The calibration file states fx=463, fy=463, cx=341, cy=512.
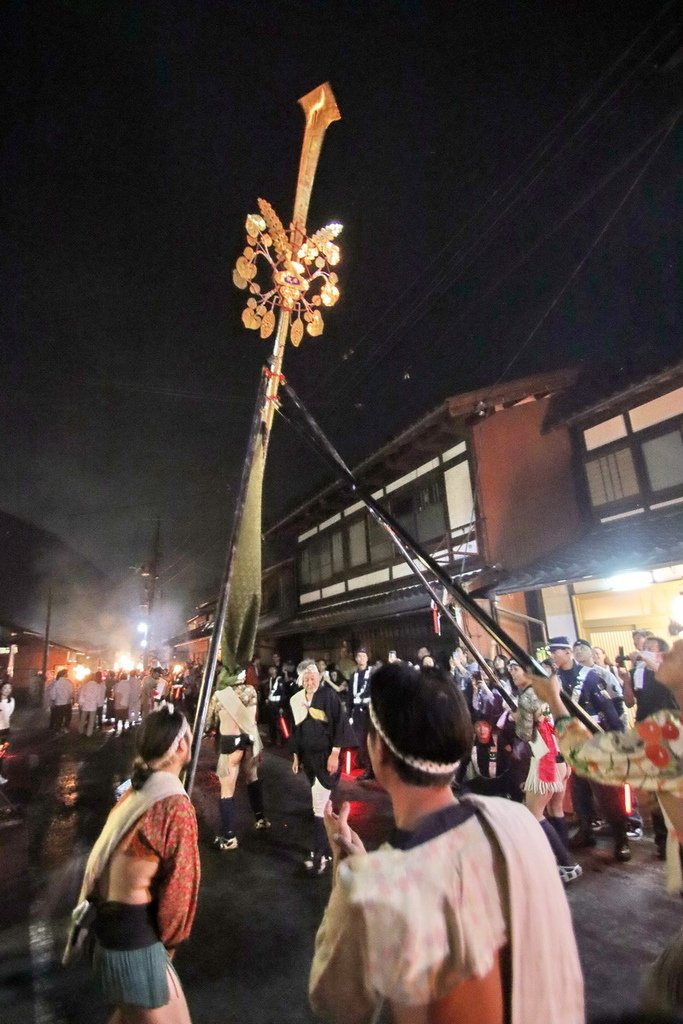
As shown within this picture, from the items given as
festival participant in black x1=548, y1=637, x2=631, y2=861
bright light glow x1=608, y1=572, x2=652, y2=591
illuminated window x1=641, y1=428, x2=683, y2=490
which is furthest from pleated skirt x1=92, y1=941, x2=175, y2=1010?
illuminated window x1=641, y1=428, x2=683, y2=490

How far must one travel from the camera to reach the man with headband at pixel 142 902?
223cm

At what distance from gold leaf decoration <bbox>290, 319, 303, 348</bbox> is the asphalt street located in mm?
5493

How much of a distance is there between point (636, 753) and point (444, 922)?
1.42 m

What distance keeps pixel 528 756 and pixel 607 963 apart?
9.96ft

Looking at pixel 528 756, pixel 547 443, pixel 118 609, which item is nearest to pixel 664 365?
pixel 547 443

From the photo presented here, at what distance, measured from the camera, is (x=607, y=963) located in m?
3.56

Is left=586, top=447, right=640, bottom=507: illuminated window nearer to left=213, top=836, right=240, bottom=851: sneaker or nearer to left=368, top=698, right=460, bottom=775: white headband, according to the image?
left=213, top=836, right=240, bottom=851: sneaker

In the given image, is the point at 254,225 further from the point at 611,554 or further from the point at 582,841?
the point at 611,554

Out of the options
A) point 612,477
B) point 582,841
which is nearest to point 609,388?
point 612,477

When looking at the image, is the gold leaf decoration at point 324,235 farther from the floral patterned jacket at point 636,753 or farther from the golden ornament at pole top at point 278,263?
the floral patterned jacket at point 636,753

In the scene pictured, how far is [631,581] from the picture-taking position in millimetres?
10820

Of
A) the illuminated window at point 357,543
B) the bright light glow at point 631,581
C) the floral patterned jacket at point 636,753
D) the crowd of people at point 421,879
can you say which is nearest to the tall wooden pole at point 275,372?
the crowd of people at point 421,879

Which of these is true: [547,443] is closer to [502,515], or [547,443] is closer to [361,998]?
[502,515]

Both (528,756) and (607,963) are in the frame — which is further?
(528,756)
